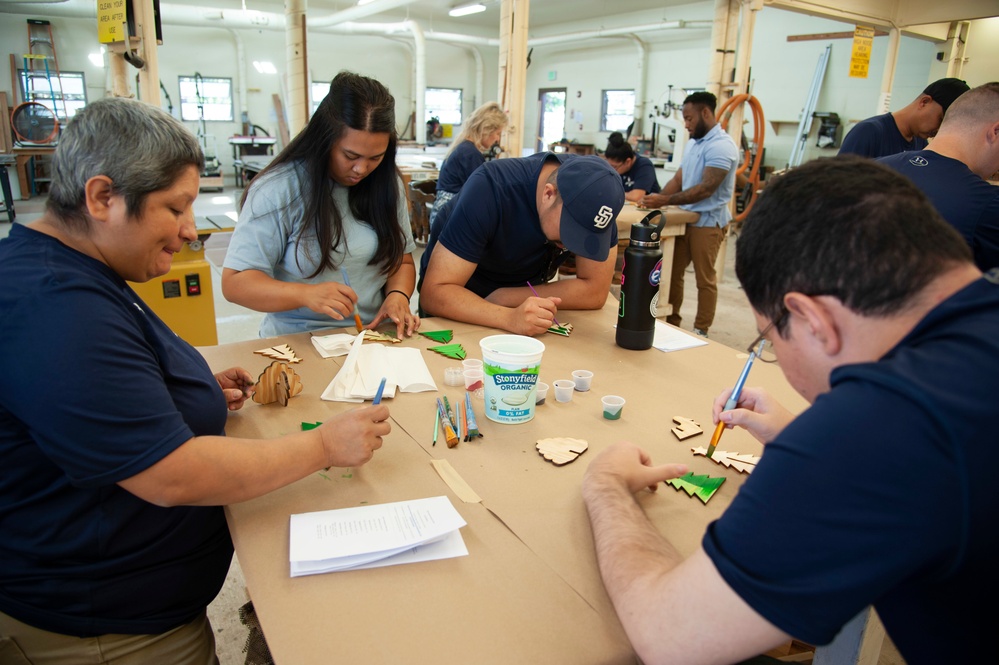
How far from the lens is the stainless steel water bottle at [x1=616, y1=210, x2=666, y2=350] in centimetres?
196

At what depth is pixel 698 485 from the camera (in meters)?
1.27

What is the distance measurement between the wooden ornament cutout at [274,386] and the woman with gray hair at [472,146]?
357 centimetres

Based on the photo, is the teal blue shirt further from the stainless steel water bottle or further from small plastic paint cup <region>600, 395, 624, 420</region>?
small plastic paint cup <region>600, 395, 624, 420</region>

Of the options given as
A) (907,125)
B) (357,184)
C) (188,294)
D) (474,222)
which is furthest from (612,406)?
(907,125)

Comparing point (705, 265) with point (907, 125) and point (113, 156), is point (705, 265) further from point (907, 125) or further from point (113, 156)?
point (113, 156)

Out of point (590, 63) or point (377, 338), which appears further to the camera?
point (590, 63)

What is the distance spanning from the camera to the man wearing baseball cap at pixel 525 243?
2.08m

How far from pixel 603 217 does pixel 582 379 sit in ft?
2.08

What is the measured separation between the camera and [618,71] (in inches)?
548

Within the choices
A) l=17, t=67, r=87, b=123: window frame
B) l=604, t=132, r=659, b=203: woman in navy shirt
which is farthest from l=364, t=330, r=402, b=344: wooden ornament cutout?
l=17, t=67, r=87, b=123: window frame

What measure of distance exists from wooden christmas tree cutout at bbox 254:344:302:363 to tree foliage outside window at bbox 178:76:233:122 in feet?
44.5

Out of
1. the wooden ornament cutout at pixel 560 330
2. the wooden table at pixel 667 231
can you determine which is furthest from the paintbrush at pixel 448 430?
the wooden table at pixel 667 231

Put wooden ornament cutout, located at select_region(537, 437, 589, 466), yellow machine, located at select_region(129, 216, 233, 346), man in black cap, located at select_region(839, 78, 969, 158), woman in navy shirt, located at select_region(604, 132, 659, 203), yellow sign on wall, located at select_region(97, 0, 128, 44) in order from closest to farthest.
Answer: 1. wooden ornament cutout, located at select_region(537, 437, 589, 466)
2. yellow sign on wall, located at select_region(97, 0, 128, 44)
3. yellow machine, located at select_region(129, 216, 233, 346)
4. man in black cap, located at select_region(839, 78, 969, 158)
5. woman in navy shirt, located at select_region(604, 132, 659, 203)

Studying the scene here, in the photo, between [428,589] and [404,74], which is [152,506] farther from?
[404,74]
